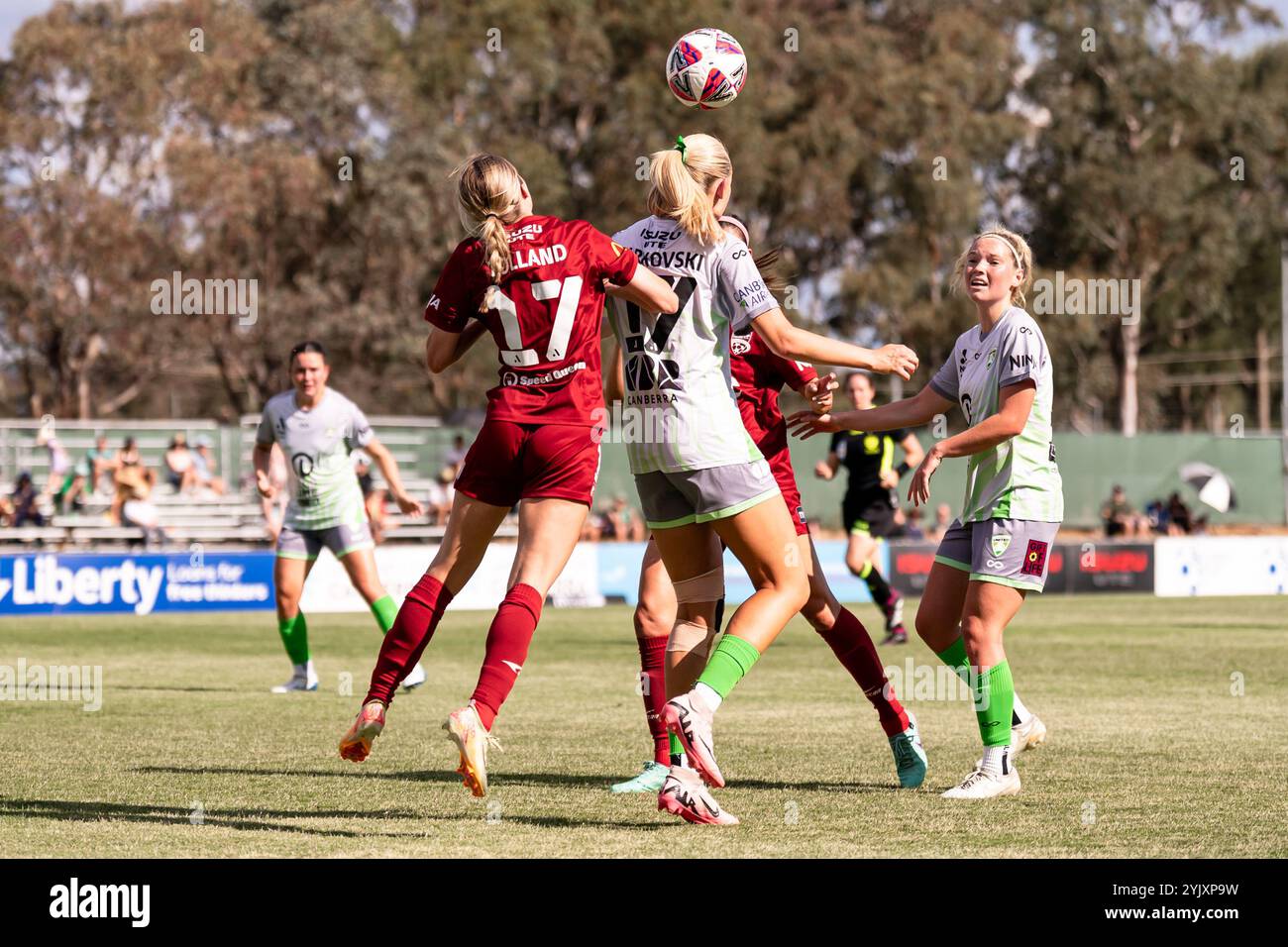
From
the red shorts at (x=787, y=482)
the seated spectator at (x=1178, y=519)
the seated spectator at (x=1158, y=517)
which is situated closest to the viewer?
the red shorts at (x=787, y=482)

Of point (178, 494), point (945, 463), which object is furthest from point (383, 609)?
point (945, 463)

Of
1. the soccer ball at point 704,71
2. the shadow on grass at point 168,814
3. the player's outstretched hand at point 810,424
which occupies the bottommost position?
the shadow on grass at point 168,814

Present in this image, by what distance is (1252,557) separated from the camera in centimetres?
2652

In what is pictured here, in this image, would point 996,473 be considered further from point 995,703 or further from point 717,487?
point 717,487

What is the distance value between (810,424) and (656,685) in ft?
4.46

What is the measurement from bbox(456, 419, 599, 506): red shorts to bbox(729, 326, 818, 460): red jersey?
1340 millimetres

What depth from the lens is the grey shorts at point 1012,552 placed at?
22.8 ft

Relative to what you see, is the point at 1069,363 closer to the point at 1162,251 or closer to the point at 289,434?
the point at 1162,251

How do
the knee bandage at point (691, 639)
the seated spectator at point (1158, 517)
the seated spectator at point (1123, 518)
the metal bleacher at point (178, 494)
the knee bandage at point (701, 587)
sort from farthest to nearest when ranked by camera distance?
1. the seated spectator at point (1158, 517)
2. the seated spectator at point (1123, 518)
3. the metal bleacher at point (178, 494)
4. the knee bandage at point (691, 639)
5. the knee bandage at point (701, 587)

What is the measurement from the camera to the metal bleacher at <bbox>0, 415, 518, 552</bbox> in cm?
2806

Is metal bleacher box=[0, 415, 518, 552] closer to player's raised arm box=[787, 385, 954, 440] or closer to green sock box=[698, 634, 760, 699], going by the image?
player's raised arm box=[787, 385, 954, 440]

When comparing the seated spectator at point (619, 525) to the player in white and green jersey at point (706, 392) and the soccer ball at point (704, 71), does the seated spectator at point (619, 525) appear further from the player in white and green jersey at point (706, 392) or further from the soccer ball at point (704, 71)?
the player in white and green jersey at point (706, 392)

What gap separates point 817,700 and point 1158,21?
45.7 meters

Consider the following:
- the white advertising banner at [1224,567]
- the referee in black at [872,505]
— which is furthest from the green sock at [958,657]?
the white advertising banner at [1224,567]
